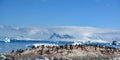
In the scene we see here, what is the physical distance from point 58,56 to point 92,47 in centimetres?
614

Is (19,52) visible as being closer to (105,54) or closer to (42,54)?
(42,54)

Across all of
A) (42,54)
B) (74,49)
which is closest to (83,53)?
(74,49)

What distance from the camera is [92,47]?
4966 cm

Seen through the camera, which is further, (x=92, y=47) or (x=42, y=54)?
(x=92, y=47)

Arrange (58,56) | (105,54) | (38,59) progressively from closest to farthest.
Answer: (38,59) < (58,56) < (105,54)

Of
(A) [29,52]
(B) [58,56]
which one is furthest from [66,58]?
(A) [29,52]

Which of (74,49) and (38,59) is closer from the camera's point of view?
(38,59)

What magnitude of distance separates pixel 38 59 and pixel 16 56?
4.60 metres

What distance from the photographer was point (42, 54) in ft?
152

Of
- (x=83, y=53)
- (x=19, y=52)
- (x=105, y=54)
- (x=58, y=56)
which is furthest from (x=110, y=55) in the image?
(x=19, y=52)

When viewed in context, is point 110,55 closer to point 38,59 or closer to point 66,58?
point 66,58

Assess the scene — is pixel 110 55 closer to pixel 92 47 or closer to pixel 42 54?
pixel 92 47

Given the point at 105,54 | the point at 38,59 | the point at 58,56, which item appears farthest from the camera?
the point at 105,54

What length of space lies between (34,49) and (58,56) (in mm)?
3810
